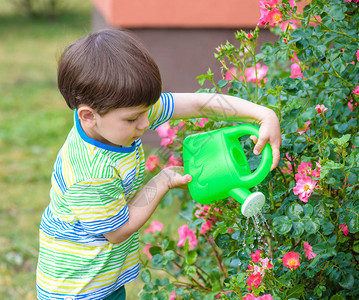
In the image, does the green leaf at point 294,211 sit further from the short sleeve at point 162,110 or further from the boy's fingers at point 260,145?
the short sleeve at point 162,110

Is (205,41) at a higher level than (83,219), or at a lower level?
lower

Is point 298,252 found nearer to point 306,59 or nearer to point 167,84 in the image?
point 306,59

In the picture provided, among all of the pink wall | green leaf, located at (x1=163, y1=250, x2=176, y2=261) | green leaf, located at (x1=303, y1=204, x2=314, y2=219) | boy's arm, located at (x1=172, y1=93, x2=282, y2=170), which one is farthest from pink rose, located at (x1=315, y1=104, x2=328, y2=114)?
the pink wall

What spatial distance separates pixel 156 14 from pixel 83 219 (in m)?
2.69

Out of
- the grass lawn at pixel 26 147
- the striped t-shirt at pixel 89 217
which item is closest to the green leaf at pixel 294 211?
the striped t-shirt at pixel 89 217

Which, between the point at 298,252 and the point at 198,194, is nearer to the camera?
the point at 198,194

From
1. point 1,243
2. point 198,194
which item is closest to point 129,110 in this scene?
point 198,194

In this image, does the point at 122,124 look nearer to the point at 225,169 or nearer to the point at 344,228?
the point at 225,169

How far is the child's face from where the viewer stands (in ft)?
4.74

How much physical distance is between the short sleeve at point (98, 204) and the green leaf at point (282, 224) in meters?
0.40

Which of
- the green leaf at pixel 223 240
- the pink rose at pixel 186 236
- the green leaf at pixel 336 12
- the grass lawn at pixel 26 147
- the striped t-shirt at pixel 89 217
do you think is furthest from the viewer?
the grass lawn at pixel 26 147

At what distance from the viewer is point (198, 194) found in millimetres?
1531

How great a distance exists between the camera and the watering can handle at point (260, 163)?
1435 mm

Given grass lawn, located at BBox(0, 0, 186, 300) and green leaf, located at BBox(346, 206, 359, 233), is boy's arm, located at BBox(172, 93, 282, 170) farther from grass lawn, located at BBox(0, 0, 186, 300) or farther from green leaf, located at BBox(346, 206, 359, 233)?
grass lawn, located at BBox(0, 0, 186, 300)
